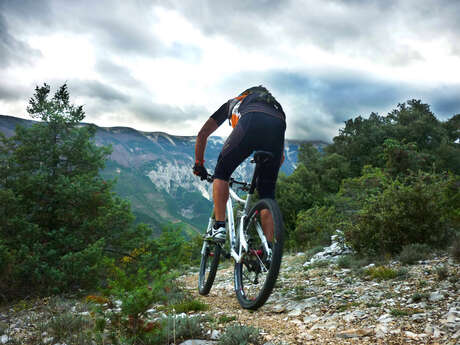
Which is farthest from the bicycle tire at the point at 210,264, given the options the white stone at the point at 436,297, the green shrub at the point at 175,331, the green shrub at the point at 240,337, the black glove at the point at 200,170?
the white stone at the point at 436,297

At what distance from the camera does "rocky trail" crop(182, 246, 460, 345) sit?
7.11ft

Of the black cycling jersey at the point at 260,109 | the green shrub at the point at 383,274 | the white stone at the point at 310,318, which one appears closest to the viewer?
the white stone at the point at 310,318

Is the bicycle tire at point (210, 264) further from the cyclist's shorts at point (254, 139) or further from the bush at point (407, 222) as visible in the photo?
the bush at point (407, 222)

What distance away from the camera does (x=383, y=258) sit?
4.87m

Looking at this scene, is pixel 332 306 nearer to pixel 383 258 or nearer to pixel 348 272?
pixel 348 272

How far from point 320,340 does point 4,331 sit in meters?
3.56

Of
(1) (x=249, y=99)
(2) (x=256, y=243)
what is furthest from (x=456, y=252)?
(1) (x=249, y=99)

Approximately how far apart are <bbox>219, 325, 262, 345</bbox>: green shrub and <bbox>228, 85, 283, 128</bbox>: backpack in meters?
2.12

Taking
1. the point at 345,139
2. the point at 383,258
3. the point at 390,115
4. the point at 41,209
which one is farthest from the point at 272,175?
the point at 390,115

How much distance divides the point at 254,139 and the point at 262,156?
258 millimetres

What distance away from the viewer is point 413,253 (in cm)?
454

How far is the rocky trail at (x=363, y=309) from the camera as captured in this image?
7.11 ft

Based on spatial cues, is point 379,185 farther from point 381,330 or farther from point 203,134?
point 381,330

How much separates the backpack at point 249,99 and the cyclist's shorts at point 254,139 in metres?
0.22
